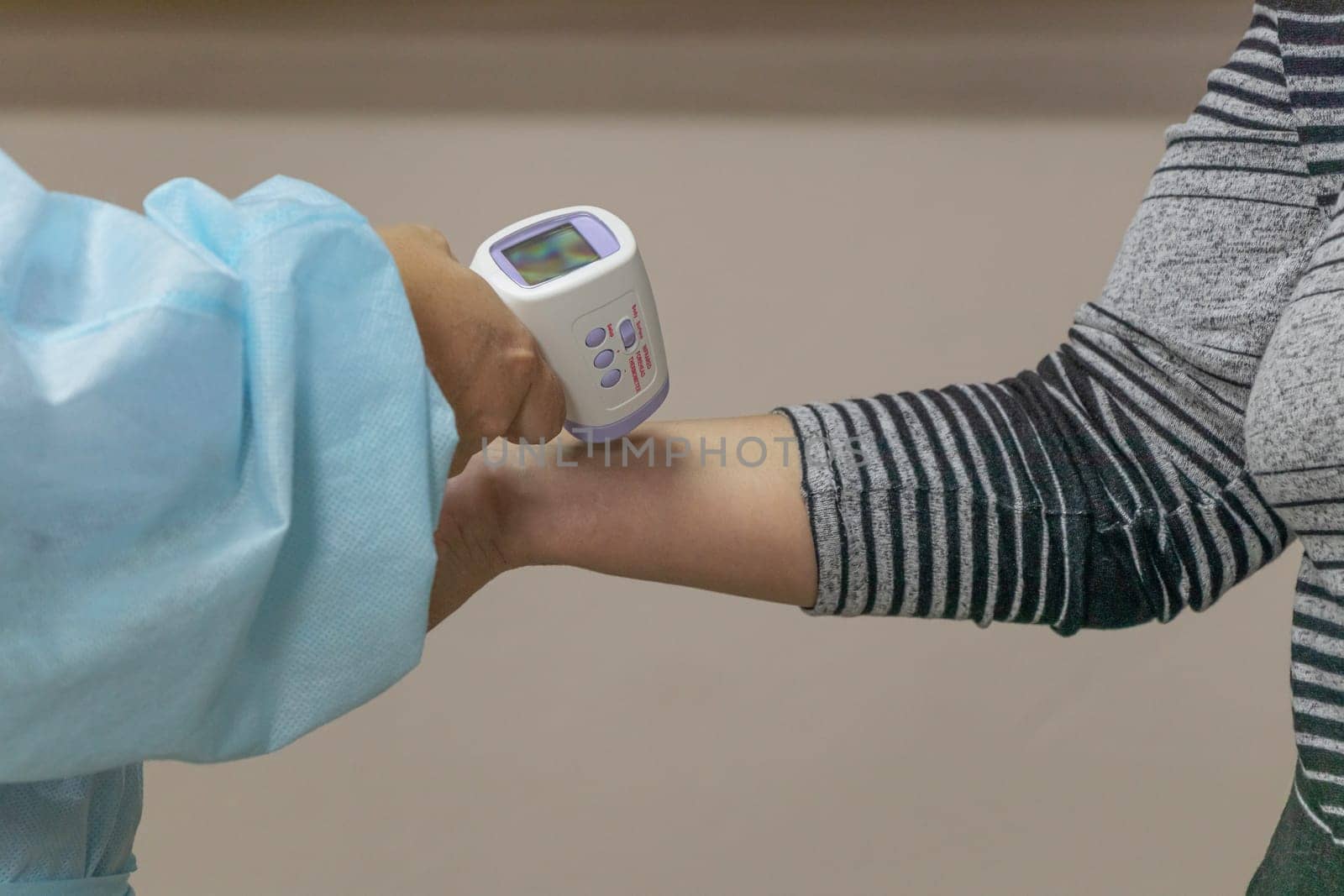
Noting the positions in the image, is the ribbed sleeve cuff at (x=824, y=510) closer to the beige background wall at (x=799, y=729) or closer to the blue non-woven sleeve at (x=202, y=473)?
the blue non-woven sleeve at (x=202, y=473)

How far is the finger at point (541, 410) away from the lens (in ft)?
1.62

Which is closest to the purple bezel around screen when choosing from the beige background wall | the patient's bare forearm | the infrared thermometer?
the infrared thermometer

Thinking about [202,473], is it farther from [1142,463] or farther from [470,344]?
[1142,463]

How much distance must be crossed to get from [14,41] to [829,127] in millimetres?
697

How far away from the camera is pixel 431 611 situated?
2.00 feet

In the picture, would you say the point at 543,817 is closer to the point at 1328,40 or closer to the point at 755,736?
the point at 755,736

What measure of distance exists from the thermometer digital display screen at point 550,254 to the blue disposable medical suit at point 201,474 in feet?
0.34

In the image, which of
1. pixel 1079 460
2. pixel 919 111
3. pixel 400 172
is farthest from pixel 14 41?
pixel 1079 460

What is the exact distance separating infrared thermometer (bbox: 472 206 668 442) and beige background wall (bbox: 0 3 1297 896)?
1.54ft

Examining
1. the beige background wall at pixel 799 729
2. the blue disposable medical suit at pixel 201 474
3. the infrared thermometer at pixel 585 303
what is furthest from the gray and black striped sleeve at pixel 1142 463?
the beige background wall at pixel 799 729

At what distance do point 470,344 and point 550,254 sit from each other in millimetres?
75

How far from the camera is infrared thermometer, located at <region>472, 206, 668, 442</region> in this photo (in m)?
0.49

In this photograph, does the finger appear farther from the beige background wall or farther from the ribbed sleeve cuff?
the beige background wall

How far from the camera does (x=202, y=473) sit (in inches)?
14.1
